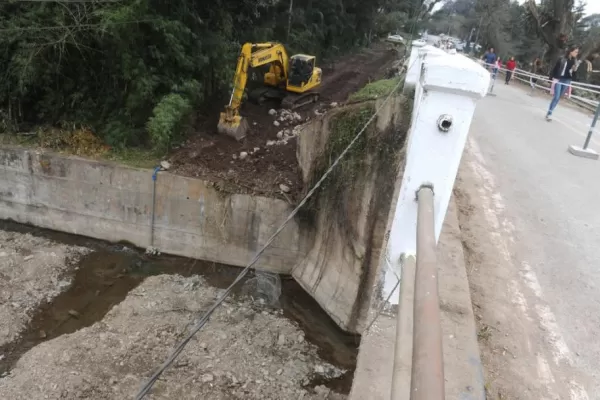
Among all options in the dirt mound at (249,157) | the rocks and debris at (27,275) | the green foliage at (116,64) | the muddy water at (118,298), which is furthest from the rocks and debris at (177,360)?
the green foliage at (116,64)

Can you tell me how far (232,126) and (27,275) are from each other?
577 centimetres

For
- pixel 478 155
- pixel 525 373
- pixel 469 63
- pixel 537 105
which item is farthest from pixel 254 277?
pixel 537 105

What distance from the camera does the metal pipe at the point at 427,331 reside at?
1.03 meters

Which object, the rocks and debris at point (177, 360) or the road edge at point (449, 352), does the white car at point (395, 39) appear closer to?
the rocks and debris at point (177, 360)

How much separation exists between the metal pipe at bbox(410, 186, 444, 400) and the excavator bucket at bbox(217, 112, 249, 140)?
10.1 m

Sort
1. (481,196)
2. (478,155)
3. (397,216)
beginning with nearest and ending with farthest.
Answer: (397,216) → (481,196) → (478,155)

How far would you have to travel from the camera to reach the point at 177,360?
24.0 ft

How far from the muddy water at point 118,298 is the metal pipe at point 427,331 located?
6.25 m

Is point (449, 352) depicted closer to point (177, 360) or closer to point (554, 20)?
point (177, 360)

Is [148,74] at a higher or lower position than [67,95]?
higher

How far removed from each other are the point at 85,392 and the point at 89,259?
13.9ft

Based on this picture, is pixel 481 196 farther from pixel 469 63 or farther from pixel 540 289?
pixel 469 63

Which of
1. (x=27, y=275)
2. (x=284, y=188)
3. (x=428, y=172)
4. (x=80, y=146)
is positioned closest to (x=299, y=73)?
(x=284, y=188)

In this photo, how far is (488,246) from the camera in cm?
444
